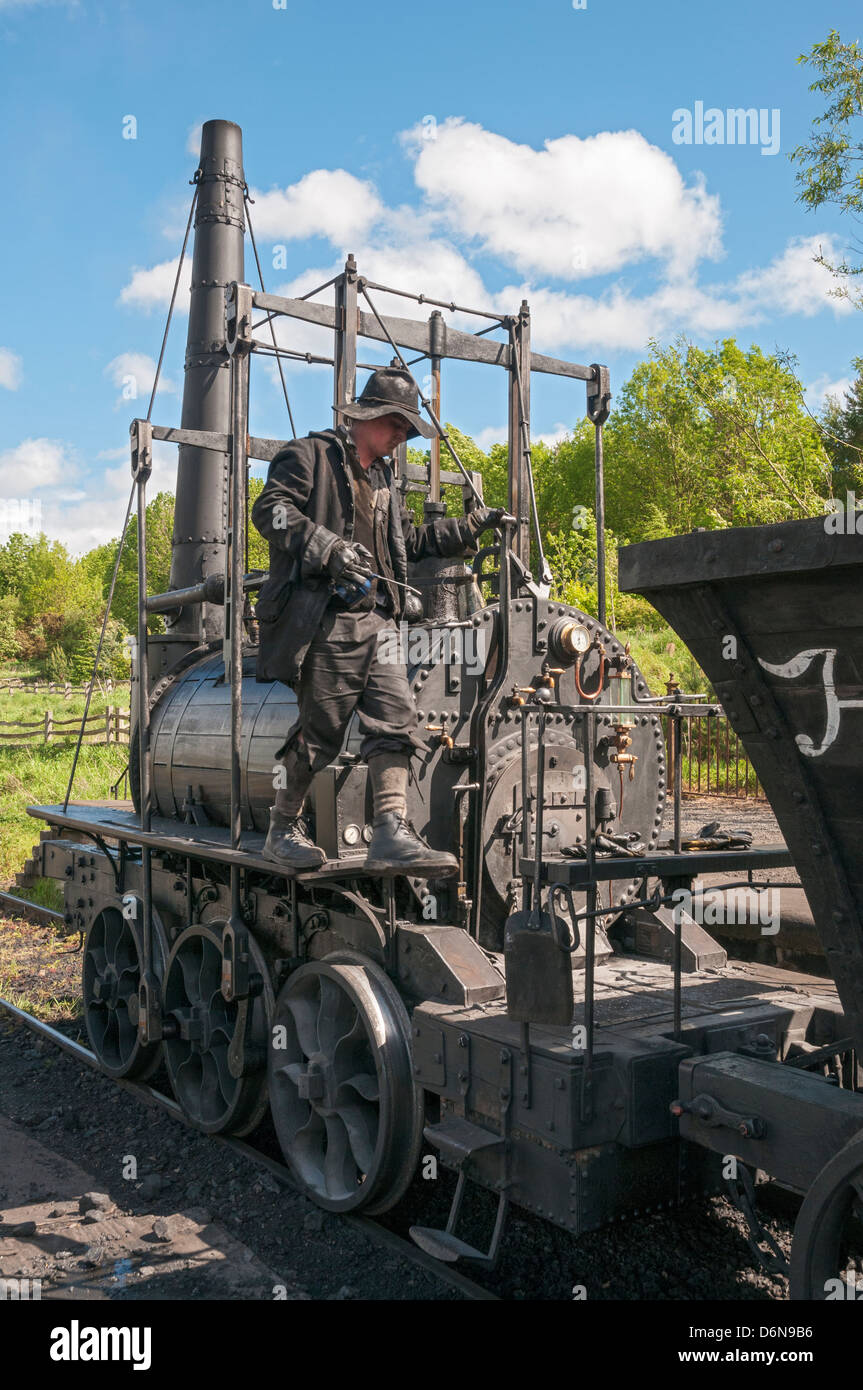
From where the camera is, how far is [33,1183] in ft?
18.4

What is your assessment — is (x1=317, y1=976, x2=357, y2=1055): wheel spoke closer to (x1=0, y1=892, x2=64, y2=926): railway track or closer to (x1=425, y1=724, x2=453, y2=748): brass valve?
(x1=425, y1=724, x2=453, y2=748): brass valve

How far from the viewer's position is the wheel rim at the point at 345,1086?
461cm

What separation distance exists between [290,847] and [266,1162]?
1.90m

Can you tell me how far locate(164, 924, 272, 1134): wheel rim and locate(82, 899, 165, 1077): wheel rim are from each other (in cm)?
29

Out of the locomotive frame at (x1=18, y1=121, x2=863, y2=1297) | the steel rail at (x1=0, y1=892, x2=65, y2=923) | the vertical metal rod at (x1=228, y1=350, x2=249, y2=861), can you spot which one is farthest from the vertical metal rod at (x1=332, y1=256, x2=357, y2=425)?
the steel rail at (x1=0, y1=892, x2=65, y2=923)

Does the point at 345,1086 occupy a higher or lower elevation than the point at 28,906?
higher

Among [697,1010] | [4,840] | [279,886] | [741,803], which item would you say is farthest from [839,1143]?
[4,840]

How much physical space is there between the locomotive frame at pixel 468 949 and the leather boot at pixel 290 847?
9 centimetres

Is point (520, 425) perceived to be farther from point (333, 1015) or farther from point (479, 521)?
point (333, 1015)

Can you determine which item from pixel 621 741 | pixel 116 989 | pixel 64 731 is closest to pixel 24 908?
pixel 116 989

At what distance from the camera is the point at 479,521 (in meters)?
5.31

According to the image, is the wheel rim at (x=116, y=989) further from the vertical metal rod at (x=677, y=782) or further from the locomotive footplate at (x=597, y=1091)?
the vertical metal rod at (x=677, y=782)

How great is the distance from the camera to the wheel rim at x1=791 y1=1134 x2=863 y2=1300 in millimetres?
2693
